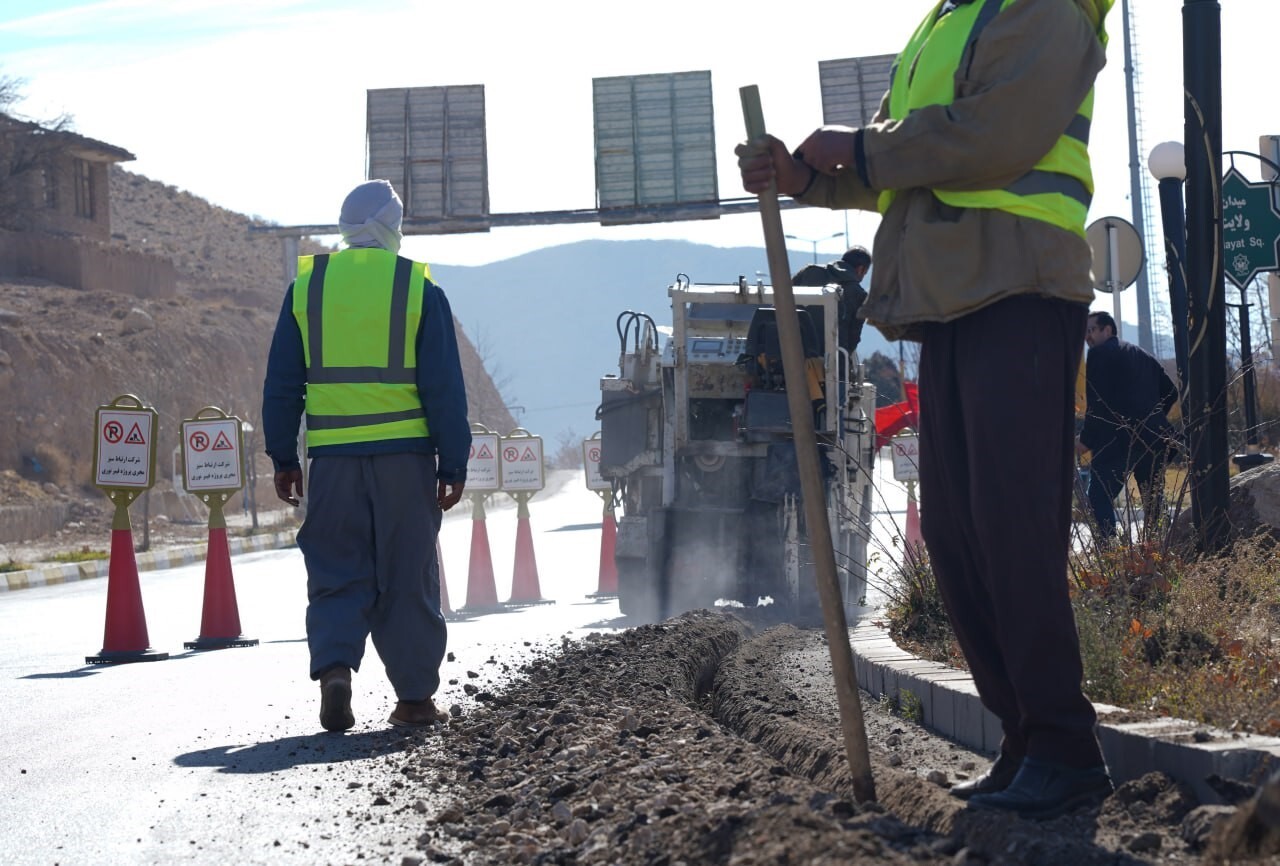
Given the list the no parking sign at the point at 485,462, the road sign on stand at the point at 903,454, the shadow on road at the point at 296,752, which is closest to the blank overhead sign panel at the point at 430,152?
the no parking sign at the point at 485,462

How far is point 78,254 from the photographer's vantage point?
5897cm

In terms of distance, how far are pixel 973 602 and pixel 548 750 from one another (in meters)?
1.70

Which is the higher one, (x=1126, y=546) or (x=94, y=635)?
(x=1126, y=546)

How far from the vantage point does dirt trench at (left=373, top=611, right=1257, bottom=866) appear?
3.48 m

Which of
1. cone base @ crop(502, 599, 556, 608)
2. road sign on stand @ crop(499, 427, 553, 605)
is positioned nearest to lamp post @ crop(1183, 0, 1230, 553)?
cone base @ crop(502, 599, 556, 608)

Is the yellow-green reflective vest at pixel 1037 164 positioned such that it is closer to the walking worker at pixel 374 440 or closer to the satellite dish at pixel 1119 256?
the walking worker at pixel 374 440

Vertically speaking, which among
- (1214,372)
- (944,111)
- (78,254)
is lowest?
(1214,372)

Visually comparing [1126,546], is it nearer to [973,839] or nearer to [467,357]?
[973,839]

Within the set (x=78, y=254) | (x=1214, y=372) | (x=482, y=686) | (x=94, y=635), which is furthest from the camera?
(x=78, y=254)

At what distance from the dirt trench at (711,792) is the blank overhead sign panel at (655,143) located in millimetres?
24445

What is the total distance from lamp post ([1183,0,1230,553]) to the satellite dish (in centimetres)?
436

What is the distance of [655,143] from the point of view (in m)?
31.5

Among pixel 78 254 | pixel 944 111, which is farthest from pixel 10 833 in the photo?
pixel 78 254

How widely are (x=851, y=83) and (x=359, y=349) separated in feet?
85.3
